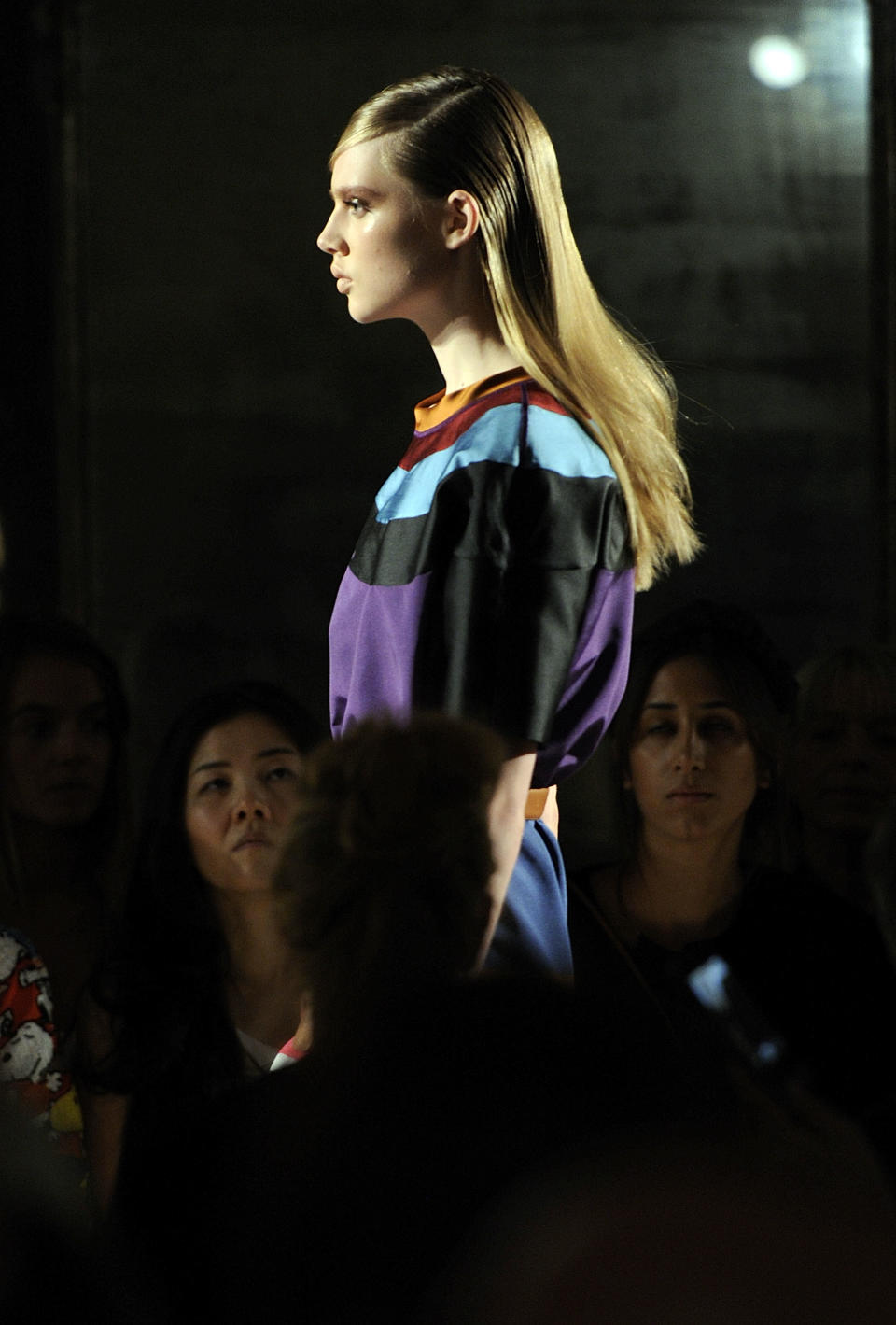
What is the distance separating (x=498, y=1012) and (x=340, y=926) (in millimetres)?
206

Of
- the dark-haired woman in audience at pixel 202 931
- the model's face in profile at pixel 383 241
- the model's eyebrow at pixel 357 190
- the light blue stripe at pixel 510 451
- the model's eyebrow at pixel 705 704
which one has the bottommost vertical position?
the dark-haired woman in audience at pixel 202 931

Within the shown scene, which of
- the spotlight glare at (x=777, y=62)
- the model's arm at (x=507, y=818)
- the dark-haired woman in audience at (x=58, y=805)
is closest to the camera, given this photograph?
the model's arm at (x=507, y=818)

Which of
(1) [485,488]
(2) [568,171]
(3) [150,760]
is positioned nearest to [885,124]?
(2) [568,171]

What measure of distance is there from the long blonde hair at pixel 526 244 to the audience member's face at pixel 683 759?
257 millimetres

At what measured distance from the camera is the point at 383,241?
1260 millimetres

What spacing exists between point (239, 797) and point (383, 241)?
19.0 inches

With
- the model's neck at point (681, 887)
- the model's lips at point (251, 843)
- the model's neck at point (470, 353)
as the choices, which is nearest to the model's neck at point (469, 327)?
the model's neck at point (470, 353)

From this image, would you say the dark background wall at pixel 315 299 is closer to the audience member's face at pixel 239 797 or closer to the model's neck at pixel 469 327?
the audience member's face at pixel 239 797

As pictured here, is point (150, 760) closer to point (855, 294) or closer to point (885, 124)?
point (855, 294)

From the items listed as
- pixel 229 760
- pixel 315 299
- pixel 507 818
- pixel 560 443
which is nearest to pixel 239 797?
pixel 229 760

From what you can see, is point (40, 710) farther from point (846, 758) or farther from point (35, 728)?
point (846, 758)

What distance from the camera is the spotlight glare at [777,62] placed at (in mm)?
1689

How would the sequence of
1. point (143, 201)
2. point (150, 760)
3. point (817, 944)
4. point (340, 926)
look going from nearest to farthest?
point (340, 926) < point (817, 944) < point (150, 760) < point (143, 201)

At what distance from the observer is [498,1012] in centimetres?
72
